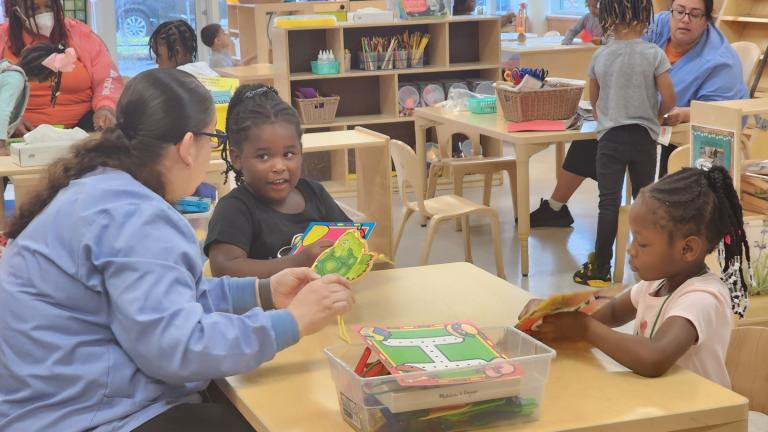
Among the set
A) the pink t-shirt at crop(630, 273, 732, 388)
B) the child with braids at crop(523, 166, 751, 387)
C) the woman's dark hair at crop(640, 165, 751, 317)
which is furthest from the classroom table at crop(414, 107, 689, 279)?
the pink t-shirt at crop(630, 273, 732, 388)

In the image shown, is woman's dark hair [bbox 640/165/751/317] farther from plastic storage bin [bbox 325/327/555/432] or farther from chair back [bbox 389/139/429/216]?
chair back [bbox 389/139/429/216]

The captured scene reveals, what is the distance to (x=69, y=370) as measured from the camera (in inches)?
62.9

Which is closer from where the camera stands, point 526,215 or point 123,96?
point 123,96

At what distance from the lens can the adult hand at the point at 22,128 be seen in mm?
4523

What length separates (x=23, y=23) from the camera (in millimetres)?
4734

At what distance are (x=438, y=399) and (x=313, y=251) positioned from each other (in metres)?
0.87

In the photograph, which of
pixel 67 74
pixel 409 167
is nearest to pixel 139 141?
pixel 409 167

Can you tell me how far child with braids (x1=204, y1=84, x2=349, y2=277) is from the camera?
2.49 meters

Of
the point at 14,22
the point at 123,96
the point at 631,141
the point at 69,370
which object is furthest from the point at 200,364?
the point at 14,22

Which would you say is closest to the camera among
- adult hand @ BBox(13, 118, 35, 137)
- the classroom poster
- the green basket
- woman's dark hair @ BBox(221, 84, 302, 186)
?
woman's dark hair @ BBox(221, 84, 302, 186)

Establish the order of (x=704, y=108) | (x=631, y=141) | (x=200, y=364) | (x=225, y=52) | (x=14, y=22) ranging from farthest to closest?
(x=225, y=52), (x=14, y=22), (x=631, y=141), (x=704, y=108), (x=200, y=364)

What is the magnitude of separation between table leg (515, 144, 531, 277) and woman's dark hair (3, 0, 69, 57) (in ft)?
7.24

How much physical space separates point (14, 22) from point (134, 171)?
3.39 m

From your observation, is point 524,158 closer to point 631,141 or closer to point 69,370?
point 631,141
